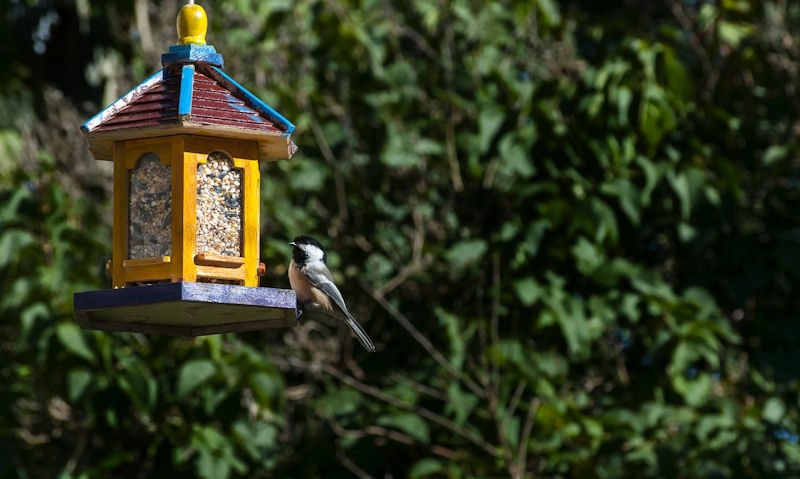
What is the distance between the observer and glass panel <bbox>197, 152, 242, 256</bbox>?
393 cm

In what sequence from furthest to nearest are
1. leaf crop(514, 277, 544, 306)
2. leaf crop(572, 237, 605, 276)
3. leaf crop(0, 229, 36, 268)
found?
leaf crop(572, 237, 605, 276) → leaf crop(514, 277, 544, 306) → leaf crop(0, 229, 36, 268)

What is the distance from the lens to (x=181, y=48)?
151 inches

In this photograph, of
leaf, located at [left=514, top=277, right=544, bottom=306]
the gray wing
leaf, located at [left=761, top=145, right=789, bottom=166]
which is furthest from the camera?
leaf, located at [left=761, top=145, right=789, bottom=166]

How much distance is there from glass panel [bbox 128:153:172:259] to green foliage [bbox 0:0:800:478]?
1971 millimetres

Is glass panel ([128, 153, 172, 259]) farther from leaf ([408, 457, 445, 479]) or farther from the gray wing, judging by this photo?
leaf ([408, 457, 445, 479])

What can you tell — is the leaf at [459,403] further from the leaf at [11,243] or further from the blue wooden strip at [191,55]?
the blue wooden strip at [191,55]

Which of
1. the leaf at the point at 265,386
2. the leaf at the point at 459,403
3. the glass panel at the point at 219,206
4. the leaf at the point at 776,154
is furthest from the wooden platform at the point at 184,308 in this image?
the leaf at the point at 776,154

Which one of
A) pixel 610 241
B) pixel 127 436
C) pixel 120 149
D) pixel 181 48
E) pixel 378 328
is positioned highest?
pixel 181 48

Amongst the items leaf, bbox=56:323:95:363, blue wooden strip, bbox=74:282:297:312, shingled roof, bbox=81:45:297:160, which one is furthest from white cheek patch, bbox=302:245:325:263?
leaf, bbox=56:323:95:363

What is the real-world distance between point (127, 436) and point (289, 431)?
28.2 inches

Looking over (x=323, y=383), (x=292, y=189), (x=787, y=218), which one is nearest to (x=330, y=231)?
(x=292, y=189)

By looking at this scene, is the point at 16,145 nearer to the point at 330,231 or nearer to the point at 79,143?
the point at 79,143

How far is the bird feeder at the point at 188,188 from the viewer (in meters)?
3.79

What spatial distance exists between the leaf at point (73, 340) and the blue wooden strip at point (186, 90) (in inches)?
91.8
